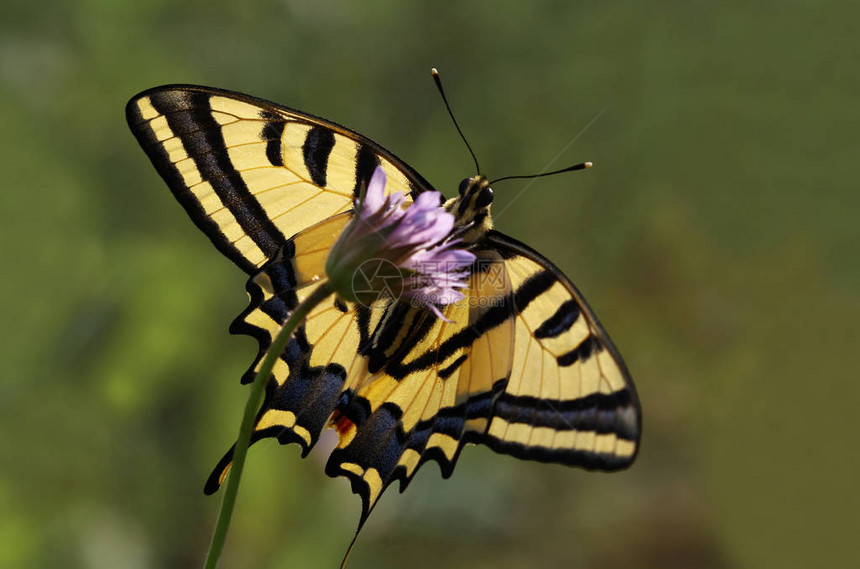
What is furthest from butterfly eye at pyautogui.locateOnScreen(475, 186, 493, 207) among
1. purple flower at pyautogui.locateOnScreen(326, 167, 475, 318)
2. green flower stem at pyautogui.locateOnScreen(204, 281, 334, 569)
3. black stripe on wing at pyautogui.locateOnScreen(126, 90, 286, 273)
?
green flower stem at pyautogui.locateOnScreen(204, 281, 334, 569)

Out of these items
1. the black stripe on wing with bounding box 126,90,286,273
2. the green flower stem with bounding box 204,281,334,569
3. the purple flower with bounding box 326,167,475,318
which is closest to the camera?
the green flower stem with bounding box 204,281,334,569

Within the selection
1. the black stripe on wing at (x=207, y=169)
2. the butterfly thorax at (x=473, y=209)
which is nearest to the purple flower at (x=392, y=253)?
the butterfly thorax at (x=473, y=209)

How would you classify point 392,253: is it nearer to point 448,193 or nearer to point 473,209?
point 473,209

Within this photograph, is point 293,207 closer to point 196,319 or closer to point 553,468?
point 196,319

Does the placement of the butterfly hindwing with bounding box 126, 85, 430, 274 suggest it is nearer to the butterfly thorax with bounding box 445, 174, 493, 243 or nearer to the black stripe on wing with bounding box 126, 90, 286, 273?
the black stripe on wing with bounding box 126, 90, 286, 273

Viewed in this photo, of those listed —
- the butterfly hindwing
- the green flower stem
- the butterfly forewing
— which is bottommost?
the green flower stem

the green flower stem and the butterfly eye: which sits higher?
the butterfly eye

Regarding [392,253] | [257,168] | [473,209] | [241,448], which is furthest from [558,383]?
[241,448]
